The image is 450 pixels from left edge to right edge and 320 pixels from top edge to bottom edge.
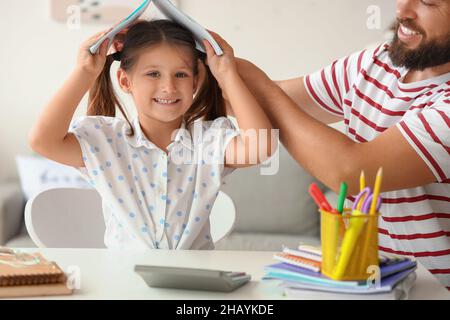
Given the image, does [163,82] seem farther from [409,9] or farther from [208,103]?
[409,9]

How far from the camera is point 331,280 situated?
1.08 meters

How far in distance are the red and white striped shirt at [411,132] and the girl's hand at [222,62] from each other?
1.15ft

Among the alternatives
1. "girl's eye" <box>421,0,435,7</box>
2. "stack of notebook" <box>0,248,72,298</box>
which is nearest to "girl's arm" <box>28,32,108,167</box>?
"stack of notebook" <box>0,248,72,298</box>

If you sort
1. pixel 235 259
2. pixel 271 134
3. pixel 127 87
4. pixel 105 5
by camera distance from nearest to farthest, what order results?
pixel 235 259
pixel 271 134
pixel 127 87
pixel 105 5

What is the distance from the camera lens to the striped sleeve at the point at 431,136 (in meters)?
1.38

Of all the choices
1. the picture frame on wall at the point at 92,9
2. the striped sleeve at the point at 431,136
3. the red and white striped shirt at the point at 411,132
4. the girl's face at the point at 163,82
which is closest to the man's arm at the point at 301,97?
the red and white striped shirt at the point at 411,132

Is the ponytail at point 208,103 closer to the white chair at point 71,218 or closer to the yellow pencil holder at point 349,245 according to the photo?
the white chair at point 71,218

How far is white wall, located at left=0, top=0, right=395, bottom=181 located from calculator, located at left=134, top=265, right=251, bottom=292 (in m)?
2.43

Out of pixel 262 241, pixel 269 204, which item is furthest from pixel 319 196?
pixel 269 204

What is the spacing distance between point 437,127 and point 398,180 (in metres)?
0.13

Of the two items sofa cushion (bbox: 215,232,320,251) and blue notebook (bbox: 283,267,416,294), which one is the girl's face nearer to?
blue notebook (bbox: 283,267,416,294)

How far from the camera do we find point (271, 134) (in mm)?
1453
